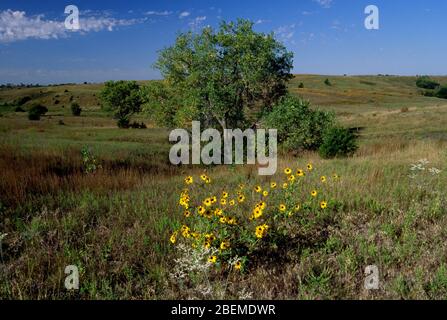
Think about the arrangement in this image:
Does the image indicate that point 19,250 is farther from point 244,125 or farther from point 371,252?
point 244,125

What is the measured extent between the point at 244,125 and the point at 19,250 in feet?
68.6

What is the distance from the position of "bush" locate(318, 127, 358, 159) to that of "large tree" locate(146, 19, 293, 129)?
7.66 metres

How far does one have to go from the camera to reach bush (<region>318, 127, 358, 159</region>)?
1754 centimetres

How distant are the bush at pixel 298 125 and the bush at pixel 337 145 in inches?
107

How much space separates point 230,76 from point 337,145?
32.4 feet

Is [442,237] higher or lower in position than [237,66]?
lower

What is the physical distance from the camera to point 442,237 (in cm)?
564

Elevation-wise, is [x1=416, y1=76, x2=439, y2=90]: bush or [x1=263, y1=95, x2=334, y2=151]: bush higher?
[x1=416, y1=76, x2=439, y2=90]: bush

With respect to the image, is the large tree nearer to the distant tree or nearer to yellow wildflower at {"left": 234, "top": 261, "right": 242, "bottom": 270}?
yellow wildflower at {"left": 234, "top": 261, "right": 242, "bottom": 270}

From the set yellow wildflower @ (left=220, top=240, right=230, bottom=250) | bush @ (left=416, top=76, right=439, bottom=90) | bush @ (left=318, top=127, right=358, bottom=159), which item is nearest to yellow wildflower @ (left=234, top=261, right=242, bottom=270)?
yellow wildflower @ (left=220, top=240, right=230, bottom=250)

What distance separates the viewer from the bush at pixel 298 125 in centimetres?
2131

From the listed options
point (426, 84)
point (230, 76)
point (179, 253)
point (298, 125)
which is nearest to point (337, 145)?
point (298, 125)

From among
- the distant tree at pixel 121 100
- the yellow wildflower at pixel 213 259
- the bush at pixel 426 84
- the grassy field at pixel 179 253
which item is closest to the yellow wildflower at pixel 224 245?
the yellow wildflower at pixel 213 259
